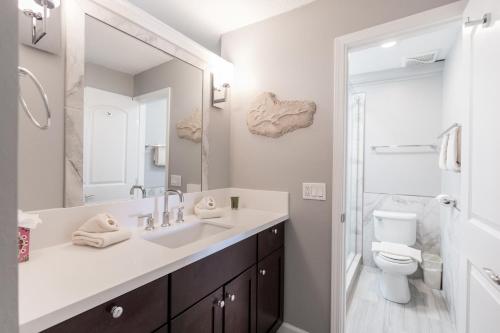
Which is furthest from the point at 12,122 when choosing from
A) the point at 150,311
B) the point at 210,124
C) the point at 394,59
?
the point at 394,59

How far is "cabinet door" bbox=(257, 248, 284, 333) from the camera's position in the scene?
1492 mm

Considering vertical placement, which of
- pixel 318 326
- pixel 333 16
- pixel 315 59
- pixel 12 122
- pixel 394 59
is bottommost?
pixel 318 326

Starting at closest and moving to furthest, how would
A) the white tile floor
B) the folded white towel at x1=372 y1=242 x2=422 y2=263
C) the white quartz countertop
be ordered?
the white quartz countertop
the white tile floor
the folded white towel at x1=372 y1=242 x2=422 y2=263

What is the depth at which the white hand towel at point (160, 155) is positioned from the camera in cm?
158

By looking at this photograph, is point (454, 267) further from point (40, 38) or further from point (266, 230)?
point (40, 38)

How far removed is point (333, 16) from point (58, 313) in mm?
1990

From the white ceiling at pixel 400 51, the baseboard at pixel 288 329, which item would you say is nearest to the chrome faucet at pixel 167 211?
the baseboard at pixel 288 329

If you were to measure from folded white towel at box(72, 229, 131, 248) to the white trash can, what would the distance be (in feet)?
9.33

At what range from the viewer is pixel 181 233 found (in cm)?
146

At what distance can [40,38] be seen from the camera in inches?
39.6

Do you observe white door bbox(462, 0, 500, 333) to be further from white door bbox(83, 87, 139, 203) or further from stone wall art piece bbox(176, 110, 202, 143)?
white door bbox(83, 87, 139, 203)

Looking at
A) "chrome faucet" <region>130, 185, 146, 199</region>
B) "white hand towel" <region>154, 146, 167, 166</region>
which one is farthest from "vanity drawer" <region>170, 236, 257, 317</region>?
"white hand towel" <region>154, 146, 167, 166</region>

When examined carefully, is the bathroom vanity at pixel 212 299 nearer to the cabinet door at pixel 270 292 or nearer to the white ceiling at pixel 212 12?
the cabinet door at pixel 270 292

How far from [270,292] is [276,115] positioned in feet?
4.08
